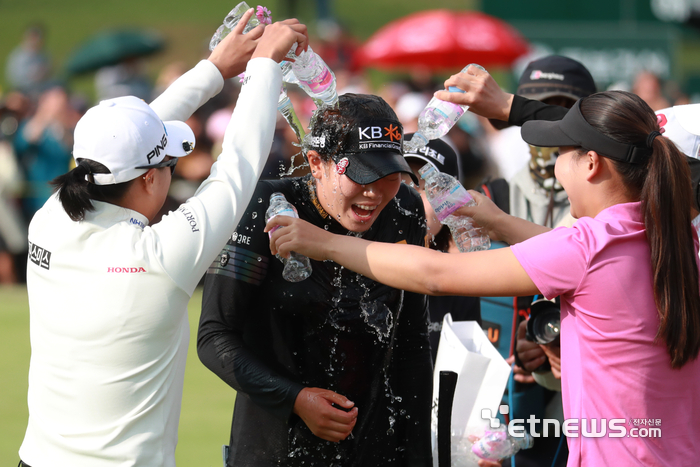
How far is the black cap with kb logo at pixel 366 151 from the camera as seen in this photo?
2.84 meters

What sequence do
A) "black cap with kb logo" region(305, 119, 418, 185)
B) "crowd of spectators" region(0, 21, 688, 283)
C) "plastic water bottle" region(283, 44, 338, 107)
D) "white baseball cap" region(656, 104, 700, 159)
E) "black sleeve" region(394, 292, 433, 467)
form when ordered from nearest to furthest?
"black cap with kb logo" region(305, 119, 418, 185) → "plastic water bottle" region(283, 44, 338, 107) → "black sleeve" region(394, 292, 433, 467) → "white baseball cap" region(656, 104, 700, 159) → "crowd of spectators" region(0, 21, 688, 283)

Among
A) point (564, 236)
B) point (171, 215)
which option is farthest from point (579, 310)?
point (171, 215)

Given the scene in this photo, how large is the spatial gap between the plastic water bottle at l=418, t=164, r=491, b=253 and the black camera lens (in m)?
0.37

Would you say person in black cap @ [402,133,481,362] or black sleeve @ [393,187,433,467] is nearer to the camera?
black sleeve @ [393,187,433,467]

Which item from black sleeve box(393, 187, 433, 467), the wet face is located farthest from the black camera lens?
the wet face

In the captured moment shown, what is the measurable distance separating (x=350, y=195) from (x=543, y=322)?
1.08 meters

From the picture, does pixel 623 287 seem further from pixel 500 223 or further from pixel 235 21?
pixel 235 21

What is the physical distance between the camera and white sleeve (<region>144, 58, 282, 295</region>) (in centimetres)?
239

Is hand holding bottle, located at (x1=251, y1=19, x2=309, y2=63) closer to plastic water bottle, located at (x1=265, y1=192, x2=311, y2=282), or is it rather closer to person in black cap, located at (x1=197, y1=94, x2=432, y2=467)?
person in black cap, located at (x1=197, y1=94, x2=432, y2=467)

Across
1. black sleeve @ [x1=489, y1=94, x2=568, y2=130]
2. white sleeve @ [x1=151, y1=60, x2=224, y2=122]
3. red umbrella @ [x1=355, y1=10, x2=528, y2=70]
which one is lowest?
white sleeve @ [x1=151, y1=60, x2=224, y2=122]

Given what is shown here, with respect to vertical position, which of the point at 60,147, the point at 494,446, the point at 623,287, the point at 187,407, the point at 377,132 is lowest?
the point at 494,446

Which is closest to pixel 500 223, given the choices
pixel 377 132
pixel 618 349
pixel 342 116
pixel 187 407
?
pixel 377 132

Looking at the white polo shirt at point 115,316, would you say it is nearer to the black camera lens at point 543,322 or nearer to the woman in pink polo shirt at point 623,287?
the woman in pink polo shirt at point 623,287

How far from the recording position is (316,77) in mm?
3045
